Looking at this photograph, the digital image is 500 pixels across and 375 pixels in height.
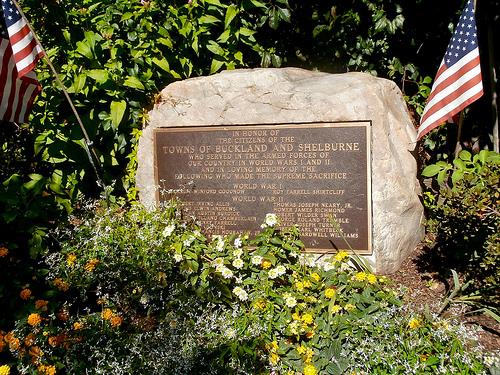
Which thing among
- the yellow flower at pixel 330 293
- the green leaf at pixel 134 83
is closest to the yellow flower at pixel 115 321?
the yellow flower at pixel 330 293

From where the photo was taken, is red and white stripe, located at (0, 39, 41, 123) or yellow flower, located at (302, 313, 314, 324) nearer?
yellow flower, located at (302, 313, 314, 324)

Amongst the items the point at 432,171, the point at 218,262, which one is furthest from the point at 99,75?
the point at 432,171

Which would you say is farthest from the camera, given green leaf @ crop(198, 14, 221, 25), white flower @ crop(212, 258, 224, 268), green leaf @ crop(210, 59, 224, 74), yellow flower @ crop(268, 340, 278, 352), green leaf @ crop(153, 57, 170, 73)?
green leaf @ crop(210, 59, 224, 74)

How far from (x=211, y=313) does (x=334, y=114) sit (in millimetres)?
1794

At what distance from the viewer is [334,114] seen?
3775 millimetres

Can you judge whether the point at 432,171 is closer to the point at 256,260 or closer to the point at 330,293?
the point at 330,293

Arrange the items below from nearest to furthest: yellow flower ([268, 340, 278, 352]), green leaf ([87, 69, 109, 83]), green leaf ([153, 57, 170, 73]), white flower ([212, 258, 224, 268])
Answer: yellow flower ([268, 340, 278, 352]) < white flower ([212, 258, 224, 268]) < green leaf ([87, 69, 109, 83]) < green leaf ([153, 57, 170, 73])

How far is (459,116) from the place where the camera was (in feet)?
15.3

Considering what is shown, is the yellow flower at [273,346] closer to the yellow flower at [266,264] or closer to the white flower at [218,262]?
the yellow flower at [266,264]

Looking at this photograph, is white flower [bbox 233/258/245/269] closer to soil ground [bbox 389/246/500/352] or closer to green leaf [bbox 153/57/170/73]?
soil ground [bbox 389/246/500/352]

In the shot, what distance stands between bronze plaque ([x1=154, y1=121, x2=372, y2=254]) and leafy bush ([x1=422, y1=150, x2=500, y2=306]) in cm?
58

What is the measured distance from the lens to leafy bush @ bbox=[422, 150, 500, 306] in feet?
10.6

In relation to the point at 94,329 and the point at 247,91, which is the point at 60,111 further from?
the point at 94,329

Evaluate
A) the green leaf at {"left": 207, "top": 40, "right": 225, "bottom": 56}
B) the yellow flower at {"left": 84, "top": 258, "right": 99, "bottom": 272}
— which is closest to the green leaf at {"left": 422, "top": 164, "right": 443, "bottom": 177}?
the green leaf at {"left": 207, "top": 40, "right": 225, "bottom": 56}
